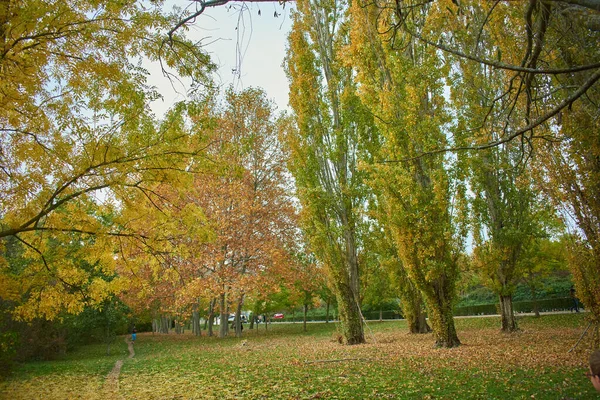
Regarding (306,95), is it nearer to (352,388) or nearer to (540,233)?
(540,233)

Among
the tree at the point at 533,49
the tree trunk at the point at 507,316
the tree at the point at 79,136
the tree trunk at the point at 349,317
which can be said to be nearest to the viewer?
the tree at the point at 533,49

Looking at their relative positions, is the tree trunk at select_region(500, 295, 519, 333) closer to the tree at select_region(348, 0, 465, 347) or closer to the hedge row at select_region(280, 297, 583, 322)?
the hedge row at select_region(280, 297, 583, 322)

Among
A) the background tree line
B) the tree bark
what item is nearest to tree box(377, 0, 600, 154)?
the background tree line

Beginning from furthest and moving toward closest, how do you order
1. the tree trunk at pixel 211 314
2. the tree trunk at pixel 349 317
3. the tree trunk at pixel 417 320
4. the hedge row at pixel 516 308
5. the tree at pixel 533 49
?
the hedge row at pixel 516 308
the tree trunk at pixel 211 314
the tree trunk at pixel 417 320
the tree trunk at pixel 349 317
the tree at pixel 533 49

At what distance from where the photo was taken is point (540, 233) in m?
14.2

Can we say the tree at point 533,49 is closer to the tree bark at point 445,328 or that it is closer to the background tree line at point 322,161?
the background tree line at point 322,161

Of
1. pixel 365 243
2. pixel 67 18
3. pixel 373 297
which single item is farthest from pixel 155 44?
pixel 373 297

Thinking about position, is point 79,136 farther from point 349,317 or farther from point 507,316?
point 507,316

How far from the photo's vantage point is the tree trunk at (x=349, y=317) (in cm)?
1327

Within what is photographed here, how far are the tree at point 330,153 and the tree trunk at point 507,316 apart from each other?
5.40m

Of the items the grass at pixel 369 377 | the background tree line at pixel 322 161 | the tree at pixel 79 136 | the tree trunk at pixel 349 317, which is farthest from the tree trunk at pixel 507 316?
the tree at pixel 79 136

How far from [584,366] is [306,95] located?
11.9 meters

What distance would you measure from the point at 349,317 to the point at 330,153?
6018mm

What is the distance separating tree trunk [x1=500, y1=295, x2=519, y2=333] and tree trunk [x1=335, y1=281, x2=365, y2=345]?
5.36m
